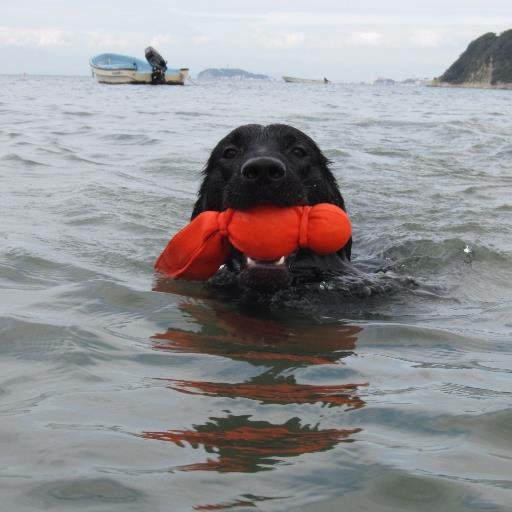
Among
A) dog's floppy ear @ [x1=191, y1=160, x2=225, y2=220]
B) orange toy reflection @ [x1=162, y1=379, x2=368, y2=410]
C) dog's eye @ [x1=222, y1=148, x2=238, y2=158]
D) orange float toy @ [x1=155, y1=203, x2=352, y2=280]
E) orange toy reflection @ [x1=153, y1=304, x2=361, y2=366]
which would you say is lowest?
orange toy reflection @ [x1=153, y1=304, x2=361, y2=366]

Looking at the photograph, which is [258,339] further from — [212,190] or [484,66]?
[484,66]

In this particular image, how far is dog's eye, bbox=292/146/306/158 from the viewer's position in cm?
447

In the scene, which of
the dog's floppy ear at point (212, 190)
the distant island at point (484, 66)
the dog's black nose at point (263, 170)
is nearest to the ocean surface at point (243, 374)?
the dog's floppy ear at point (212, 190)

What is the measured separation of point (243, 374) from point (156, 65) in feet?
142

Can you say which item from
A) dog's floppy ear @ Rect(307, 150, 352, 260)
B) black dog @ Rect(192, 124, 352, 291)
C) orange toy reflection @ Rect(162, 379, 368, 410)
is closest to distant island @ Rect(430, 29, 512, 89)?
dog's floppy ear @ Rect(307, 150, 352, 260)

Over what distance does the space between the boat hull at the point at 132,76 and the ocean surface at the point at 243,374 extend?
131 feet

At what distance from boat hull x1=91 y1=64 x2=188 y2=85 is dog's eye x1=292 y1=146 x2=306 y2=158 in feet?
139

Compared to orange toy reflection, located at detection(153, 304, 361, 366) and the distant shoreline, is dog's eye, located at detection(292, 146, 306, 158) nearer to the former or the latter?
orange toy reflection, located at detection(153, 304, 361, 366)

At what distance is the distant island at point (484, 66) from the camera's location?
3999 inches

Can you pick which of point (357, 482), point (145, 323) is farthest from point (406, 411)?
point (145, 323)

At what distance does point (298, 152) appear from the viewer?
14.7ft

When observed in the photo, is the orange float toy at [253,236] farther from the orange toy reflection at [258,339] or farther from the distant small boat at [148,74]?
the distant small boat at [148,74]

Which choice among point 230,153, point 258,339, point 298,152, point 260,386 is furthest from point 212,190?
point 260,386

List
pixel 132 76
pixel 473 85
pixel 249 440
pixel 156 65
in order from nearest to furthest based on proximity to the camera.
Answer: pixel 249 440 < pixel 156 65 < pixel 132 76 < pixel 473 85
